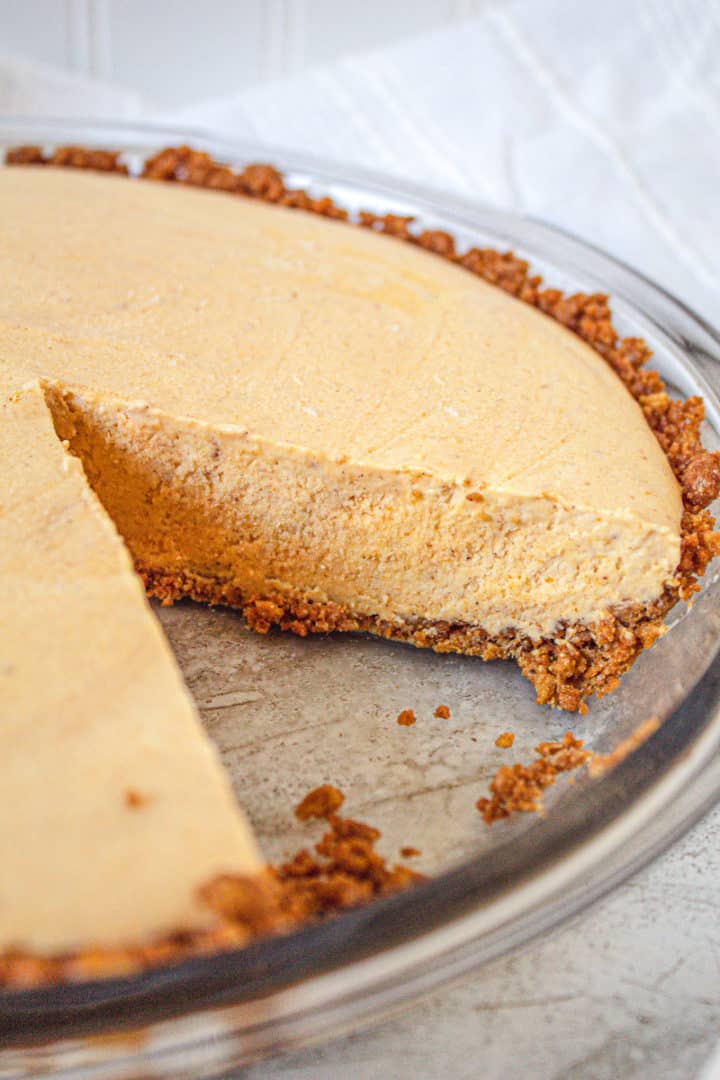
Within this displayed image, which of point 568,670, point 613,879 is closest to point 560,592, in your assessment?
point 568,670

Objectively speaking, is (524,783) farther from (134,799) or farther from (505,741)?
(134,799)

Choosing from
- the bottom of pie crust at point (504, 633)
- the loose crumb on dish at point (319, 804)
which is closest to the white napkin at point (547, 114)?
the bottom of pie crust at point (504, 633)

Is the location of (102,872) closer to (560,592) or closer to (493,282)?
(560,592)

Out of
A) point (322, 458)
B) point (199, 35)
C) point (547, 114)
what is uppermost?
point (547, 114)

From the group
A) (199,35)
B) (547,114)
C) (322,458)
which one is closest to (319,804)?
(322,458)

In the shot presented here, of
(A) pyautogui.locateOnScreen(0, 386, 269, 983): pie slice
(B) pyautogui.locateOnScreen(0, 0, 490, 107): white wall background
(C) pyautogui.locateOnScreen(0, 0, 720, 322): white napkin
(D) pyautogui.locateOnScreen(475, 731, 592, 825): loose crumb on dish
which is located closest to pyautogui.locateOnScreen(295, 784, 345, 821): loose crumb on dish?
(D) pyautogui.locateOnScreen(475, 731, 592, 825): loose crumb on dish

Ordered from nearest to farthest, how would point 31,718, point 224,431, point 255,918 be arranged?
point 255,918
point 31,718
point 224,431
